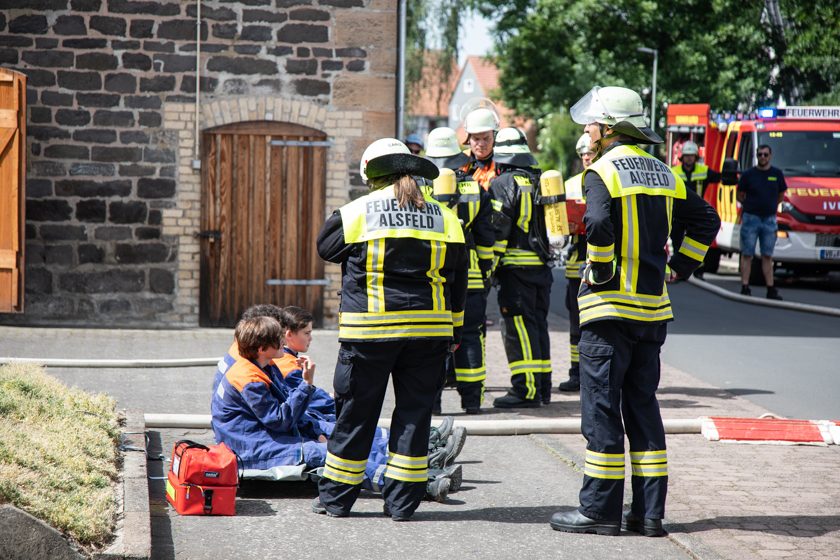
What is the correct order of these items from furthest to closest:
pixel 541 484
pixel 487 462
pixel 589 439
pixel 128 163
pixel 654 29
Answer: pixel 654 29 < pixel 128 163 < pixel 487 462 < pixel 541 484 < pixel 589 439

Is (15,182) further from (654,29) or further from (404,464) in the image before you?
(654,29)

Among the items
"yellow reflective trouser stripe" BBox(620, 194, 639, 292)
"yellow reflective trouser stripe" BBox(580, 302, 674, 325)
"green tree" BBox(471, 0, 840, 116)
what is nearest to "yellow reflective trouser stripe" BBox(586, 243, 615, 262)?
"yellow reflective trouser stripe" BBox(620, 194, 639, 292)

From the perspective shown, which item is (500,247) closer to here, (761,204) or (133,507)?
(133,507)

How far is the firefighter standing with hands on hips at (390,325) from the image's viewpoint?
5746mm

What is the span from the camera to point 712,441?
7.90 m

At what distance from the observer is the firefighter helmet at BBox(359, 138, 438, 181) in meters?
5.89

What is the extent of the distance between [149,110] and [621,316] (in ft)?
28.0

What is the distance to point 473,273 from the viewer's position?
862 centimetres

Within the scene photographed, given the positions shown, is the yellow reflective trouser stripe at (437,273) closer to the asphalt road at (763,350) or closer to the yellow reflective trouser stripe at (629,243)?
the yellow reflective trouser stripe at (629,243)

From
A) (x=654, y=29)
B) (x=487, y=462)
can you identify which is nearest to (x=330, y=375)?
(x=487, y=462)

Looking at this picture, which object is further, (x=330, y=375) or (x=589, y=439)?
(x=330, y=375)

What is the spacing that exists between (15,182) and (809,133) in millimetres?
12952

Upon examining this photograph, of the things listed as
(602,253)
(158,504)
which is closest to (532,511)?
(602,253)

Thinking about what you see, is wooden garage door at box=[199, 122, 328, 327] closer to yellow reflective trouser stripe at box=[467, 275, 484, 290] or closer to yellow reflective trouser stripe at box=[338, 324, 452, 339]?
yellow reflective trouser stripe at box=[467, 275, 484, 290]
